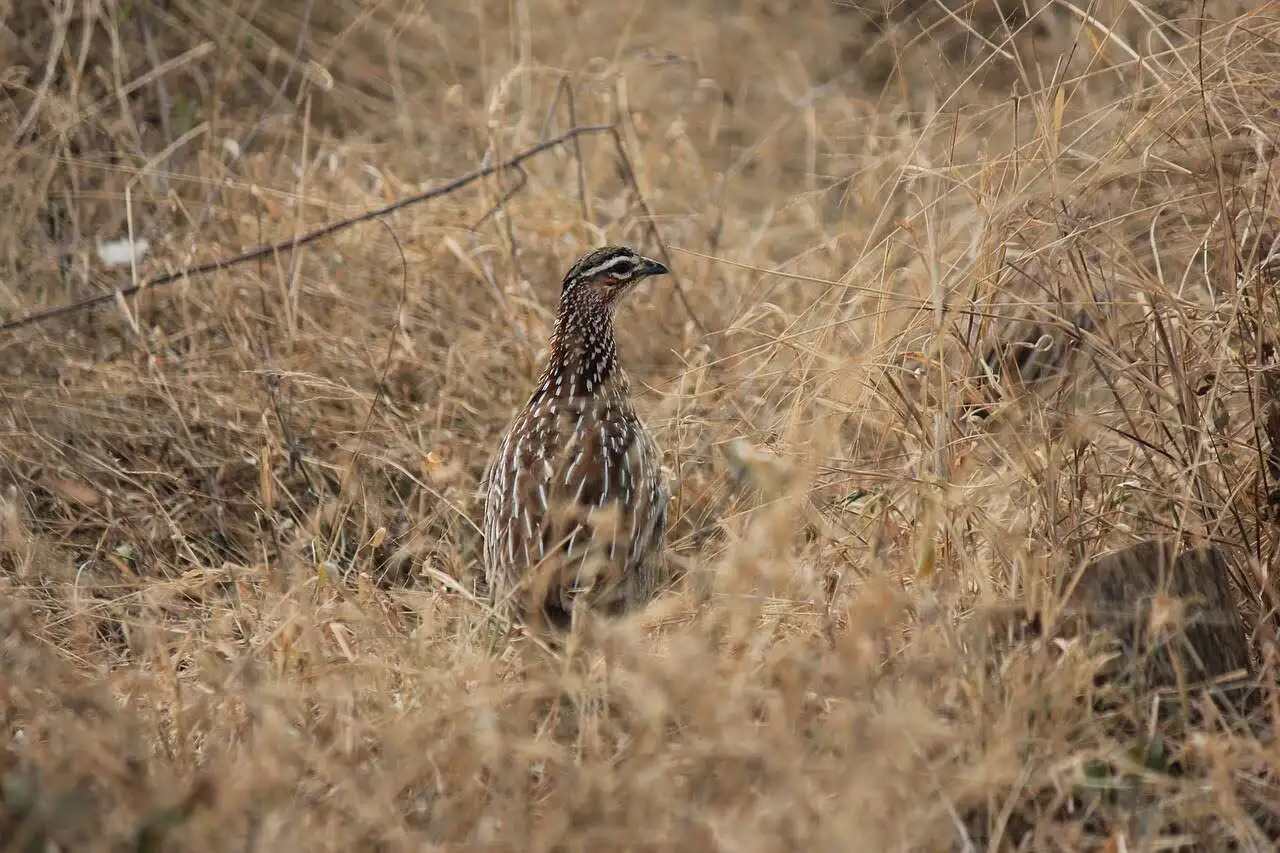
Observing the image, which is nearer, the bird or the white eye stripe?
the bird

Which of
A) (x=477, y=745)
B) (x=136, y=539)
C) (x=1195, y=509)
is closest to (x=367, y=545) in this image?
(x=136, y=539)

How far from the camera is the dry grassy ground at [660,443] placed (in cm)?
→ 344

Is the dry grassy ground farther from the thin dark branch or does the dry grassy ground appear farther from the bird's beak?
the bird's beak

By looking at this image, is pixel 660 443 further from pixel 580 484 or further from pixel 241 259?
pixel 241 259

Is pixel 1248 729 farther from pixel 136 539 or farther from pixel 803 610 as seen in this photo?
pixel 136 539

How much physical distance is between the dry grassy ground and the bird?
0.67 ft

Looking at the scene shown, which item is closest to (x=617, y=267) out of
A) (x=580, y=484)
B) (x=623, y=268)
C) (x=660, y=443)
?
(x=623, y=268)

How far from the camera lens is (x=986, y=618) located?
12.6ft

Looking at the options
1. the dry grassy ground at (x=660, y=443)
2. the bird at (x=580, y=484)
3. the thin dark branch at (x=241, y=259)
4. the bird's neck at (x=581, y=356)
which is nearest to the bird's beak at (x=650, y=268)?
the bird at (x=580, y=484)

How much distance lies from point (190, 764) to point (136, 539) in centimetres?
185

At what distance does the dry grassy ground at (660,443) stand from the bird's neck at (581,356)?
1.25ft

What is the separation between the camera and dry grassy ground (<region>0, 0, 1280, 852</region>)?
3438 millimetres

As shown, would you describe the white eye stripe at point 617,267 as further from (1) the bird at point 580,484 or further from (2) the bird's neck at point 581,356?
(2) the bird's neck at point 581,356

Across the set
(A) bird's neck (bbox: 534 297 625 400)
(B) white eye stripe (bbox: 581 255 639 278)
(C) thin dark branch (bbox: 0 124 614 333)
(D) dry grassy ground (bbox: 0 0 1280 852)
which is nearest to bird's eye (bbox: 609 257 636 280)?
(B) white eye stripe (bbox: 581 255 639 278)
